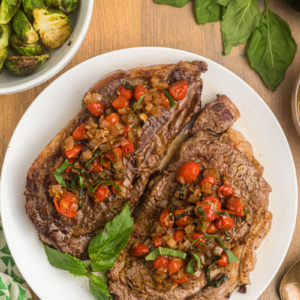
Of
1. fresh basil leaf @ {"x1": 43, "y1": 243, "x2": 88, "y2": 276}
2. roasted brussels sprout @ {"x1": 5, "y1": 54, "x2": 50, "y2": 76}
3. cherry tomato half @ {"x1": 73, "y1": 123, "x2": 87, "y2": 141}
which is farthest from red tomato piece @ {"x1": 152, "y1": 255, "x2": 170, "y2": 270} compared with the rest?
roasted brussels sprout @ {"x1": 5, "y1": 54, "x2": 50, "y2": 76}

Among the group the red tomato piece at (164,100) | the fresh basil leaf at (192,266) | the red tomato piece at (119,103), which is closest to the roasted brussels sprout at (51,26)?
the red tomato piece at (119,103)

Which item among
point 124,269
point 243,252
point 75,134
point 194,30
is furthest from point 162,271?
point 194,30

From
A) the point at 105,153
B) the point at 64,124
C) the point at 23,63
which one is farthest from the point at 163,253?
the point at 23,63

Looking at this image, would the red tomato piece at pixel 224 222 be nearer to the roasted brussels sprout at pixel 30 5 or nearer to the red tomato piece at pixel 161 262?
the red tomato piece at pixel 161 262

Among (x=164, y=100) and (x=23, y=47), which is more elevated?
(x=23, y=47)

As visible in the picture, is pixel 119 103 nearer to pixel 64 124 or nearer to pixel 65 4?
pixel 64 124

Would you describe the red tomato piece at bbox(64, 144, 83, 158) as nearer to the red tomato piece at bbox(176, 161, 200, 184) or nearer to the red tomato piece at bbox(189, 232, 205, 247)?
the red tomato piece at bbox(176, 161, 200, 184)

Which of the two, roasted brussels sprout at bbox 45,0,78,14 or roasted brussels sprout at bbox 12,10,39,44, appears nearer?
roasted brussels sprout at bbox 12,10,39,44
